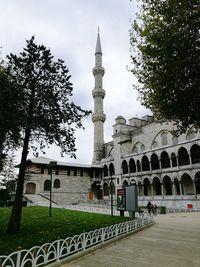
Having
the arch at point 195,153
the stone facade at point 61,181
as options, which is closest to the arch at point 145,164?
the arch at point 195,153

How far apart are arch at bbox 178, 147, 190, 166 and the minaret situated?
2287cm

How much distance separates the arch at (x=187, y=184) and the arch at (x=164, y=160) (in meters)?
3.77

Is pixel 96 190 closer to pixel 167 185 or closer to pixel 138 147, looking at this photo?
pixel 138 147

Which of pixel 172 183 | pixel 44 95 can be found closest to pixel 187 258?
pixel 44 95

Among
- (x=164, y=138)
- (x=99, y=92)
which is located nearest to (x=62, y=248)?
(x=164, y=138)

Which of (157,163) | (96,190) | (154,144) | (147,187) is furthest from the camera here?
(96,190)

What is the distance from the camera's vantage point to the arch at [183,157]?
128 feet

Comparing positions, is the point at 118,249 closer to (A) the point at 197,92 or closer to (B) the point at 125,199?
(A) the point at 197,92

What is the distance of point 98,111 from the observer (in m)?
56.8

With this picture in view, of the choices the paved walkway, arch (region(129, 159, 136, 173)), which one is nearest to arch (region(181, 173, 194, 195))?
arch (region(129, 159, 136, 173))

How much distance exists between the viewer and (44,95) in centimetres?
1270

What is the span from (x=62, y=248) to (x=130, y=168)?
42446 mm

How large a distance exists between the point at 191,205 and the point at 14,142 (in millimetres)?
28169

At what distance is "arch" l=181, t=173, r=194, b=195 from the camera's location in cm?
3816
